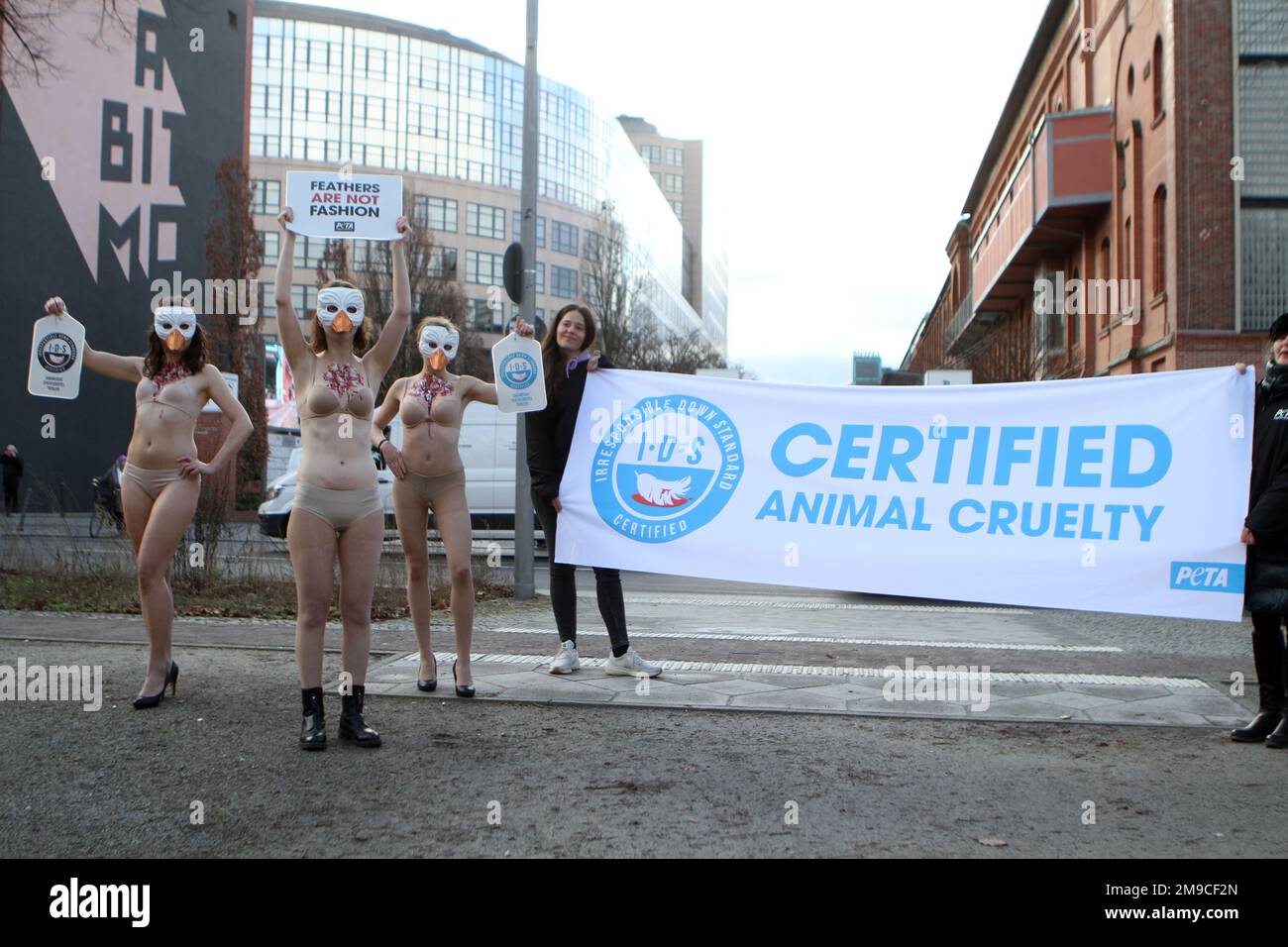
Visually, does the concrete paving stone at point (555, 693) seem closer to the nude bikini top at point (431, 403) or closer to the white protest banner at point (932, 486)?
the white protest banner at point (932, 486)

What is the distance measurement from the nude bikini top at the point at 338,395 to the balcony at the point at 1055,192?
28253mm

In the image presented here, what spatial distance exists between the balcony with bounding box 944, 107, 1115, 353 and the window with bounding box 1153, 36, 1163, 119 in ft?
13.0

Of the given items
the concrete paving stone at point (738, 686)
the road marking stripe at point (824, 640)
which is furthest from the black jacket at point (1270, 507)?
the road marking stripe at point (824, 640)

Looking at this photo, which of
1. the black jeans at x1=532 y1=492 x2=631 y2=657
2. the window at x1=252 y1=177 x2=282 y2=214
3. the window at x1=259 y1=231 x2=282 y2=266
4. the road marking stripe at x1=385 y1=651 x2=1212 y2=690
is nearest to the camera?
the black jeans at x1=532 y1=492 x2=631 y2=657

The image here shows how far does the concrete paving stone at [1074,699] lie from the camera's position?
20.5 ft

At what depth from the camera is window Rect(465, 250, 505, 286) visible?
8300cm

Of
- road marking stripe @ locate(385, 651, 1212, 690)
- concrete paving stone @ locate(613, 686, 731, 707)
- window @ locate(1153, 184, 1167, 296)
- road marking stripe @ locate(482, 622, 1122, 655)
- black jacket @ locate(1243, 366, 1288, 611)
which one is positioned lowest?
road marking stripe @ locate(482, 622, 1122, 655)

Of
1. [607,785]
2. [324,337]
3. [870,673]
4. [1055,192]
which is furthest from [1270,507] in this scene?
[1055,192]

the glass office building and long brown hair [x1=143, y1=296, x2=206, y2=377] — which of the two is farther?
the glass office building

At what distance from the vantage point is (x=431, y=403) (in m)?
6.18

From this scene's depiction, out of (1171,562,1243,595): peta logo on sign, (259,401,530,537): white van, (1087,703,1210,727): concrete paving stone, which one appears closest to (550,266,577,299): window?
(259,401,530,537): white van

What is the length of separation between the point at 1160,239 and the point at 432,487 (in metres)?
23.5

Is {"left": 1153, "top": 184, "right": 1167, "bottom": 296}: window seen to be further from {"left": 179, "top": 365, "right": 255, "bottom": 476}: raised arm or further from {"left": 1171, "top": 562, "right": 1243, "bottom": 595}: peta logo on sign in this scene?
{"left": 179, "top": 365, "right": 255, "bottom": 476}: raised arm
